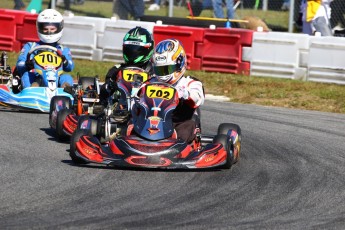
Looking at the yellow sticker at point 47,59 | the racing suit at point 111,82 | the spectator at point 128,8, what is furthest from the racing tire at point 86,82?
the spectator at point 128,8

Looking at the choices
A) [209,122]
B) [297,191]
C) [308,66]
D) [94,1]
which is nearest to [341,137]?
[209,122]

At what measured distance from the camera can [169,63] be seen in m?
8.65

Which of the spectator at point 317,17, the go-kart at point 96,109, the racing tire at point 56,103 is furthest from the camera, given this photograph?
the spectator at point 317,17

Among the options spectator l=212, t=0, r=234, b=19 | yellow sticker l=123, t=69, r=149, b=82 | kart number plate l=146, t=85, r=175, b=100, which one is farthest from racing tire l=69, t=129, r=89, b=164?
spectator l=212, t=0, r=234, b=19

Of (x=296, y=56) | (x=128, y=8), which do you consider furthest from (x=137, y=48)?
(x=128, y=8)

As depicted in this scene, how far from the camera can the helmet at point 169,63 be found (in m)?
8.66

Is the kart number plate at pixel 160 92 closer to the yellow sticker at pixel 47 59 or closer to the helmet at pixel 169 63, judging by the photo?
A: the helmet at pixel 169 63

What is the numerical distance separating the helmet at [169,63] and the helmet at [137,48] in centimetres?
131

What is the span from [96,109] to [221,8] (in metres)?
8.67

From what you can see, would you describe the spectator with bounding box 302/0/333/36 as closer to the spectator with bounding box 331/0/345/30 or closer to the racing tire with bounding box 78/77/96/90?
the spectator with bounding box 331/0/345/30

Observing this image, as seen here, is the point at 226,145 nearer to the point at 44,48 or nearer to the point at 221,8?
the point at 44,48

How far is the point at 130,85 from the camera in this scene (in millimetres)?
9648

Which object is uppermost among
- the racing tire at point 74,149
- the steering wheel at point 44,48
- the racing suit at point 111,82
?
the steering wheel at point 44,48

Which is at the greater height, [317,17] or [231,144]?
[317,17]
